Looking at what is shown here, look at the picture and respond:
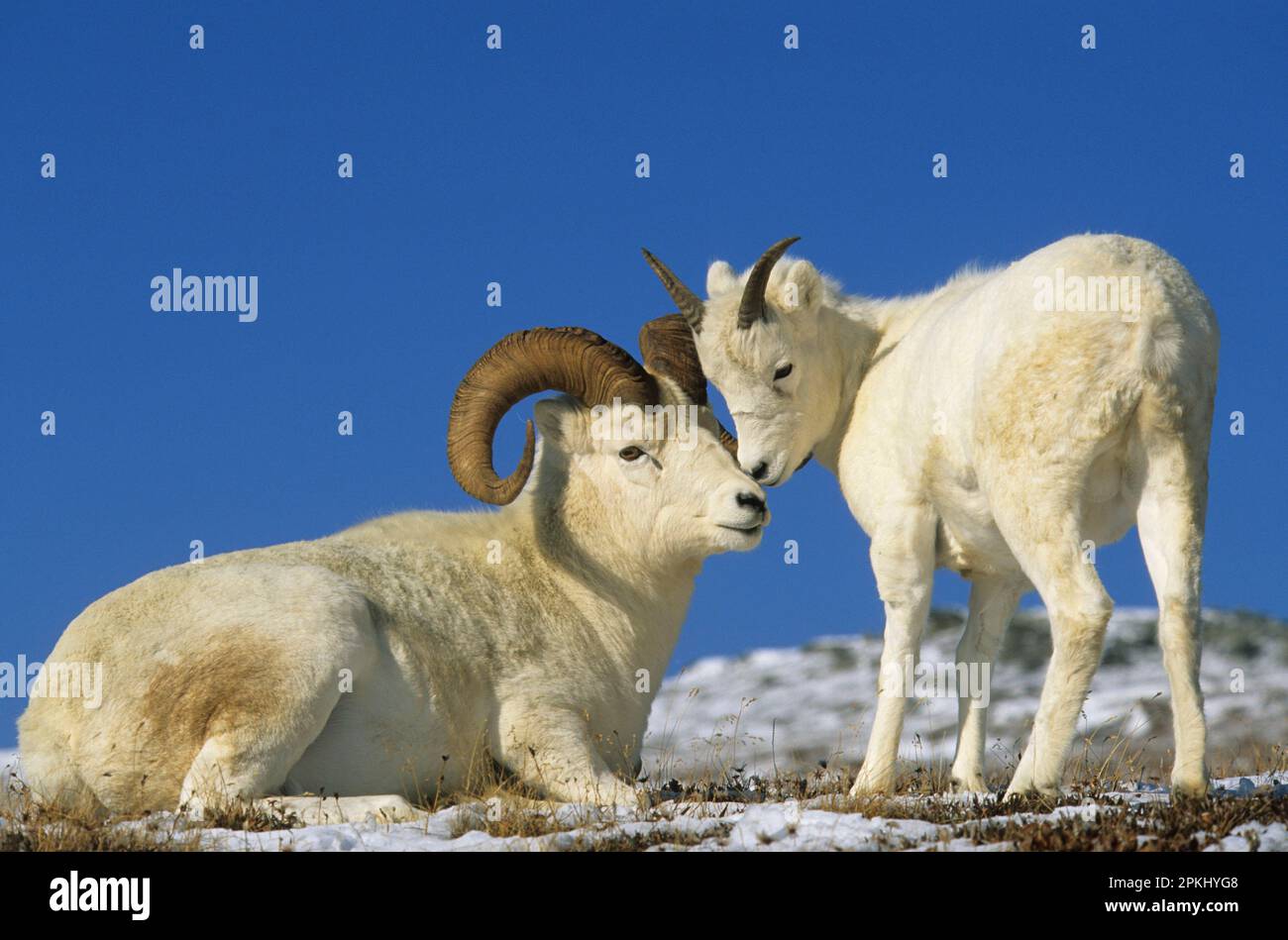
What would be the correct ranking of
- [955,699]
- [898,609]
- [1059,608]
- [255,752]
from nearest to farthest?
[1059,608] → [255,752] → [898,609] → [955,699]

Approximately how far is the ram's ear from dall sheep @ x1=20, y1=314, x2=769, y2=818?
17mm

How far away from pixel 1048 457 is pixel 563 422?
14.6ft

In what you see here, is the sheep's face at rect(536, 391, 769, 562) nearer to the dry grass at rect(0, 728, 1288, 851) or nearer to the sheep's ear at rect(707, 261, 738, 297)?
the sheep's ear at rect(707, 261, 738, 297)

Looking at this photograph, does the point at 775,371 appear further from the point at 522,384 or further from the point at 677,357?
the point at 522,384

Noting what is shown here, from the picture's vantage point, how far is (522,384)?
12.4 metres

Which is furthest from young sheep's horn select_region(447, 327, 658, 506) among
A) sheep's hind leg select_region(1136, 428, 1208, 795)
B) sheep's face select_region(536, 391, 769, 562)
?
sheep's hind leg select_region(1136, 428, 1208, 795)

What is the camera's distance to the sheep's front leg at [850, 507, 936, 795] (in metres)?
10.5

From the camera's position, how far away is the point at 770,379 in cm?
1118

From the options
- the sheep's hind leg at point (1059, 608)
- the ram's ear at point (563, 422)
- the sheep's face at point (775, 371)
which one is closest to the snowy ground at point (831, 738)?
the sheep's hind leg at point (1059, 608)

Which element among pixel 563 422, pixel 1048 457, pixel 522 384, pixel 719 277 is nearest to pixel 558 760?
pixel 563 422
